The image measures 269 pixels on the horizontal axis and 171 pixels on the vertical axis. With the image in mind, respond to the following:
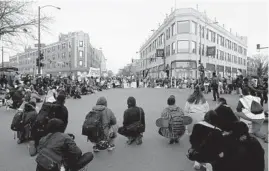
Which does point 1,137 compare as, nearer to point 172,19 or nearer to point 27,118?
point 27,118

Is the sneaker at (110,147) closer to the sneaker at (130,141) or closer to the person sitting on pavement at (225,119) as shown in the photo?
the sneaker at (130,141)

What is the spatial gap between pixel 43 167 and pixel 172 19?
1772 inches

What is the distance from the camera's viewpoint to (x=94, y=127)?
554 cm

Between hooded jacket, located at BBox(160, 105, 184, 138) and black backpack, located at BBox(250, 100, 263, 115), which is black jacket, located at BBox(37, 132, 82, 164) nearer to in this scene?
hooded jacket, located at BBox(160, 105, 184, 138)

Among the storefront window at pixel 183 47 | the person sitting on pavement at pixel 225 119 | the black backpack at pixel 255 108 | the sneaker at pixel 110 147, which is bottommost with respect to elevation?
the sneaker at pixel 110 147

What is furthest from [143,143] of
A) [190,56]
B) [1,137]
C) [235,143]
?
[190,56]

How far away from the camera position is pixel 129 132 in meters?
6.21

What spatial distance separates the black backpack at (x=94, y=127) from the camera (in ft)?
18.2

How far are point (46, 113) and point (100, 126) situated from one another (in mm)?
1256

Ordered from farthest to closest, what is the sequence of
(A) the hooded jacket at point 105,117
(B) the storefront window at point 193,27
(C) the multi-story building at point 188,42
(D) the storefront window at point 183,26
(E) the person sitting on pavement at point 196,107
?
(B) the storefront window at point 193,27 < (D) the storefront window at point 183,26 < (C) the multi-story building at point 188,42 < (E) the person sitting on pavement at point 196,107 < (A) the hooded jacket at point 105,117

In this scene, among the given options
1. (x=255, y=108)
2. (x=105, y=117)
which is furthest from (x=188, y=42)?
(x=105, y=117)

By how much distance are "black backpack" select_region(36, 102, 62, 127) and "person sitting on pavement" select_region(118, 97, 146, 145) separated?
169cm

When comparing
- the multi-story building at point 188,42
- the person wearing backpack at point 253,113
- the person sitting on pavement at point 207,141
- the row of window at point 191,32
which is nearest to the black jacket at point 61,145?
the person sitting on pavement at point 207,141

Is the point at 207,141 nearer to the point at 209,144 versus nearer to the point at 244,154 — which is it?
the point at 209,144
